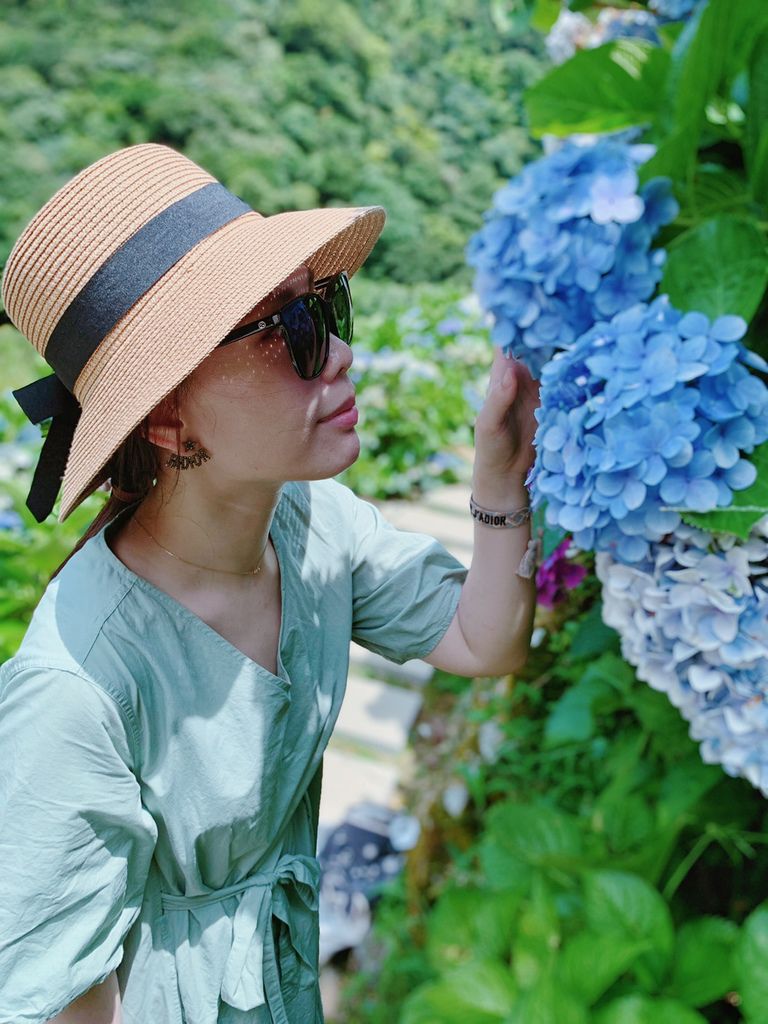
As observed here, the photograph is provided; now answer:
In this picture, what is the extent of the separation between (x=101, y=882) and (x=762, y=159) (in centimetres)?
109

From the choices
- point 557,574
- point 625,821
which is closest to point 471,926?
point 625,821

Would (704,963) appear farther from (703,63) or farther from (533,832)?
(703,63)

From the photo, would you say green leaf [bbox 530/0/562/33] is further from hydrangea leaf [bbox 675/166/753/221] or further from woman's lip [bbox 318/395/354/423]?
woman's lip [bbox 318/395/354/423]

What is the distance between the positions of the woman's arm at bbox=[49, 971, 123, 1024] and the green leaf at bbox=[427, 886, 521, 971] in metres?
0.82

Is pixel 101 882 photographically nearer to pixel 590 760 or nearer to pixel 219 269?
pixel 219 269

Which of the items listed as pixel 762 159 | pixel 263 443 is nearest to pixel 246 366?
pixel 263 443

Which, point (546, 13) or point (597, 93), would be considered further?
point (546, 13)

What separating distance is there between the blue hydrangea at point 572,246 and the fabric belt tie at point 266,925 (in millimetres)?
688

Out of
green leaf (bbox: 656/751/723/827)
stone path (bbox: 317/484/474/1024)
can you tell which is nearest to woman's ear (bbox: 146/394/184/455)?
green leaf (bbox: 656/751/723/827)

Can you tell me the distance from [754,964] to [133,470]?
102cm

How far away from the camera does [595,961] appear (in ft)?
4.32

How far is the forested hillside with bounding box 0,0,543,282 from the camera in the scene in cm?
1513

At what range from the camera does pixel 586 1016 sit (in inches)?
49.9

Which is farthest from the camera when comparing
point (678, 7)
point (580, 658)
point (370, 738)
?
point (370, 738)
